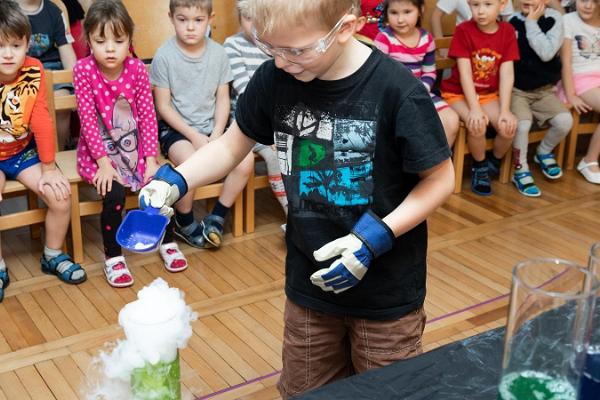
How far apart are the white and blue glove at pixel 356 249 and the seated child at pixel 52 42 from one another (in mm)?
2389

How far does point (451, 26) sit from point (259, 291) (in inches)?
107

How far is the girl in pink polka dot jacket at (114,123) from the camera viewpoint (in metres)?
3.04

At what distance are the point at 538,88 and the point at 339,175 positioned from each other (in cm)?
304

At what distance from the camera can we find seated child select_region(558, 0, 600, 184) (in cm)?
436

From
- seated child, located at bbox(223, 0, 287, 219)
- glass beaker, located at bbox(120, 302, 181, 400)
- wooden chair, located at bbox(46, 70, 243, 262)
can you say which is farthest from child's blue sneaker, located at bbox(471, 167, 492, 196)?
glass beaker, located at bbox(120, 302, 181, 400)

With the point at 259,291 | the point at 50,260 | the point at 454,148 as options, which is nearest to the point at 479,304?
the point at 259,291

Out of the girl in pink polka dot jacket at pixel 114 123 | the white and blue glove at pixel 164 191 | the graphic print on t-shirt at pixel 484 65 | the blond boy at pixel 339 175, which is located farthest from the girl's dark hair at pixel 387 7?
the white and blue glove at pixel 164 191

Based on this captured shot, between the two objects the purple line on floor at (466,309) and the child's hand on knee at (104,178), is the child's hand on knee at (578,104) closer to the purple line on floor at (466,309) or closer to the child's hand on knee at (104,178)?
the purple line on floor at (466,309)

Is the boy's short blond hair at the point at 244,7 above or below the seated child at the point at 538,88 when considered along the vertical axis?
above

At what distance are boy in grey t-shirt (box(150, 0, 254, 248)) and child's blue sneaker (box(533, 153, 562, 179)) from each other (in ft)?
5.80

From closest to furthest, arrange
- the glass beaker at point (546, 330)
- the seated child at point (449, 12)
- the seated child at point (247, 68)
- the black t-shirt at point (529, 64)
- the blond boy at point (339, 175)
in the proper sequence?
the glass beaker at point (546, 330), the blond boy at point (339, 175), the seated child at point (247, 68), the black t-shirt at point (529, 64), the seated child at point (449, 12)

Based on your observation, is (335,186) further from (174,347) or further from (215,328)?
(215,328)

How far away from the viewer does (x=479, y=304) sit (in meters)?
2.95

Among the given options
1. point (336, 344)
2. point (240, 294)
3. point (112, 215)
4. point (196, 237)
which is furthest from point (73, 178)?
point (336, 344)
